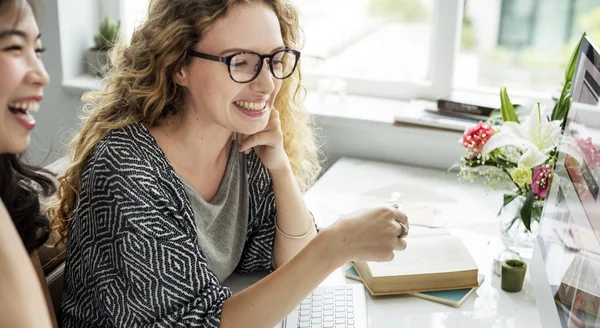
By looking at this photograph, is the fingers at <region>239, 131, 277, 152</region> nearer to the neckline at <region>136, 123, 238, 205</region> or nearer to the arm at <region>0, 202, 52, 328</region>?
the neckline at <region>136, 123, 238, 205</region>

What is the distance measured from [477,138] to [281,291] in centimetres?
57

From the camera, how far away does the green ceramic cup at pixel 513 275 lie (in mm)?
1452

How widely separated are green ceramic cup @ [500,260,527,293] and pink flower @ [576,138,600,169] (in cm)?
39

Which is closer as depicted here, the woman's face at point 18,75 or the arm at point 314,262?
the woman's face at point 18,75

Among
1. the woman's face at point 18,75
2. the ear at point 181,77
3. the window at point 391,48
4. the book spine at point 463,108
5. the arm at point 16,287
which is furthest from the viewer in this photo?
the window at point 391,48

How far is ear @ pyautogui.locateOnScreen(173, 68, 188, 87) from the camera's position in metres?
1.39

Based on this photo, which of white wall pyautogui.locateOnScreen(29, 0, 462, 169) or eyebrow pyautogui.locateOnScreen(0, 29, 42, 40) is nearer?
eyebrow pyautogui.locateOnScreen(0, 29, 42, 40)

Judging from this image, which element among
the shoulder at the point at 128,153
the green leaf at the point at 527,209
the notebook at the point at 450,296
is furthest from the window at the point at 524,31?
the shoulder at the point at 128,153

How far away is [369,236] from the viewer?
4.29 feet

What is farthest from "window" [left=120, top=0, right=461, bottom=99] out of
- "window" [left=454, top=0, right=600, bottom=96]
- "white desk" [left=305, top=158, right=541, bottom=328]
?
"window" [left=454, top=0, right=600, bottom=96]

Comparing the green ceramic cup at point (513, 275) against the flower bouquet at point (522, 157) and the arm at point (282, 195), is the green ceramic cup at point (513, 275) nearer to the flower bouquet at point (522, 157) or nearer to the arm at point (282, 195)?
the flower bouquet at point (522, 157)

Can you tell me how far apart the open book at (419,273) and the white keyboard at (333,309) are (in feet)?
0.13

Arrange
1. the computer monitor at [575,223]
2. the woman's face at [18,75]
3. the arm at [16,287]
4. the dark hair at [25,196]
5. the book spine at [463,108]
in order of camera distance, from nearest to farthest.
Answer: the arm at [16,287] → the woman's face at [18,75] → the computer monitor at [575,223] → the dark hair at [25,196] → the book spine at [463,108]

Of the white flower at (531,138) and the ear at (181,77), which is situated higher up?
the ear at (181,77)
